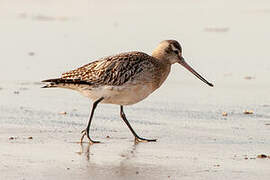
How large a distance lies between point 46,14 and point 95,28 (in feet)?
7.93

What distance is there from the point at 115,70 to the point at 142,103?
5.52 feet

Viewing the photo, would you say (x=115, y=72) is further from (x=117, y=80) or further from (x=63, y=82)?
(x=63, y=82)

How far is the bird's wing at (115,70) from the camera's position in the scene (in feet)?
26.5

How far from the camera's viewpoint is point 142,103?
9.74 meters

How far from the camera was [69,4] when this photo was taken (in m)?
19.6

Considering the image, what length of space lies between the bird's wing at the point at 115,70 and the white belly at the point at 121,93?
0.23 ft

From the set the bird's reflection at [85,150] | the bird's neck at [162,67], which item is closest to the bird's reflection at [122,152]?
the bird's reflection at [85,150]

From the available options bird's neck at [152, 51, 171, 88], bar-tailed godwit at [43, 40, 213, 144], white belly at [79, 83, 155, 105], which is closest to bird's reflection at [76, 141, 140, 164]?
bar-tailed godwit at [43, 40, 213, 144]

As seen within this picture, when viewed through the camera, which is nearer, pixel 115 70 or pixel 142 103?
pixel 115 70

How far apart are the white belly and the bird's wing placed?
7cm

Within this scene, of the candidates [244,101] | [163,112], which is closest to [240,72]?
[244,101]

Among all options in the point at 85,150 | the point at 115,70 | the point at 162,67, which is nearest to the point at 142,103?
the point at 162,67

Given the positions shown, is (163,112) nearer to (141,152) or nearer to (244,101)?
(244,101)

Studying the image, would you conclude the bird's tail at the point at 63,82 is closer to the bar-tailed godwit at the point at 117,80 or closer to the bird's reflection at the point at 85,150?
the bar-tailed godwit at the point at 117,80
